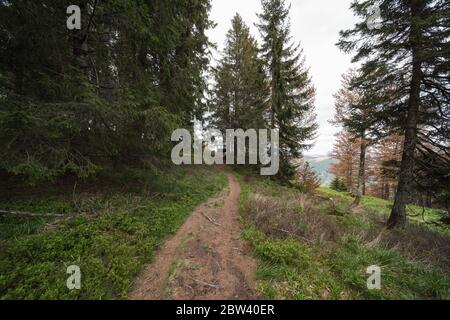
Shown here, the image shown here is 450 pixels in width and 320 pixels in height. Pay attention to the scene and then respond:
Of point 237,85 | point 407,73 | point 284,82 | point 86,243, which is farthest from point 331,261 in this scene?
point 237,85

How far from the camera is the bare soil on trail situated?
3.23 meters

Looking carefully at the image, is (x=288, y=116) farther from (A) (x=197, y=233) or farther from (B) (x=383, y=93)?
(A) (x=197, y=233)

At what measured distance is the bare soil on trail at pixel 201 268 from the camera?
10.6ft

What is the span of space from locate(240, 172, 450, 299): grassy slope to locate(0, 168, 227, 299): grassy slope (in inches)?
107

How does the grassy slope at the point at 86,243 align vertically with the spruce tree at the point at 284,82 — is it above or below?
below

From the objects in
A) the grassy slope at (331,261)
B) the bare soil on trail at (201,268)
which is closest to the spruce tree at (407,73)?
the grassy slope at (331,261)

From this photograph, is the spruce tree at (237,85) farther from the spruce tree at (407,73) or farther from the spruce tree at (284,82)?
the spruce tree at (407,73)

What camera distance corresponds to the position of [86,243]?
3.89 meters

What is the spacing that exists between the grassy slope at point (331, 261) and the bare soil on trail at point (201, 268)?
1.32ft

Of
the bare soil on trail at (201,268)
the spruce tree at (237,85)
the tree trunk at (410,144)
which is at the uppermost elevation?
the spruce tree at (237,85)

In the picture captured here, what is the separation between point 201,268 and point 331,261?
10.1 ft

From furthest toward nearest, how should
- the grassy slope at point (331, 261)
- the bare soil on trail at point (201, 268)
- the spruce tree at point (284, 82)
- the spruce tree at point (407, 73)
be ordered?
the spruce tree at point (284, 82) → the spruce tree at point (407, 73) → the grassy slope at point (331, 261) → the bare soil on trail at point (201, 268)

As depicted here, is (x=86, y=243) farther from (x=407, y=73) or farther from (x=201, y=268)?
(x=407, y=73)

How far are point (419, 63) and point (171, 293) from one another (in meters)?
11.3
